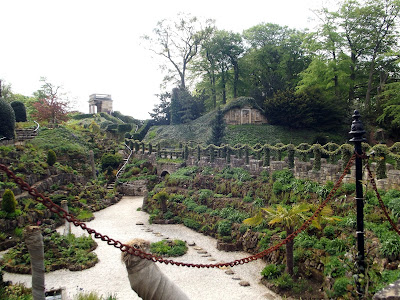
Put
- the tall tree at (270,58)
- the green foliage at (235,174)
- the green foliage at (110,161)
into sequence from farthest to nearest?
the tall tree at (270,58)
the green foliage at (110,161)
the green foliage at (235,174)

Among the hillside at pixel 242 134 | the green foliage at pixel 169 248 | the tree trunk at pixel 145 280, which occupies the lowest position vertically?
the green foliage at pixel 169 248

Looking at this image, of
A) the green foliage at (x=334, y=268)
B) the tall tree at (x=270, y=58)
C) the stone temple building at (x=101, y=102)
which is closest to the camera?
the green foliage at (x=334, y=268)

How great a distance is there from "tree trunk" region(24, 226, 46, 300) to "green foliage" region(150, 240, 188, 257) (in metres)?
5.48

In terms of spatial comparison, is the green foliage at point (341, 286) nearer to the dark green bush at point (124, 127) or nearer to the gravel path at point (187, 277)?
the gravel path at point (187, 277)

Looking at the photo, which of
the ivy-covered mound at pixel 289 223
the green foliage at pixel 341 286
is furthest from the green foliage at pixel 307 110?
the green foliage at pixel 341 286

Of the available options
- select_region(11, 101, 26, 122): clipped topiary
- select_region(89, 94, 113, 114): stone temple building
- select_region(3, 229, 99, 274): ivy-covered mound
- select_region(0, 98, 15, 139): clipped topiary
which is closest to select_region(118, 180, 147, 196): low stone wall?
select_region(0, 98, 15, 139): clipped topiary

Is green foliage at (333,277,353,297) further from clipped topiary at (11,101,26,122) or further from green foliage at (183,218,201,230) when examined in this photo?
clipped topiary at (11,101,26,122)

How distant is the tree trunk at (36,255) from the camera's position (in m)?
6.45

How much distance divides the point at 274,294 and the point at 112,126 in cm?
3076

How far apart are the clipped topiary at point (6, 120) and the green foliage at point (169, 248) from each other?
13695mm

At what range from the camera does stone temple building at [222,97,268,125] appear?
95.8 ft

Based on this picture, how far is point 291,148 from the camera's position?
592 inches

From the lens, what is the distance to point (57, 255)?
11172mm

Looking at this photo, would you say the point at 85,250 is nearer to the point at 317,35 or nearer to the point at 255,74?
the point at 317,35
